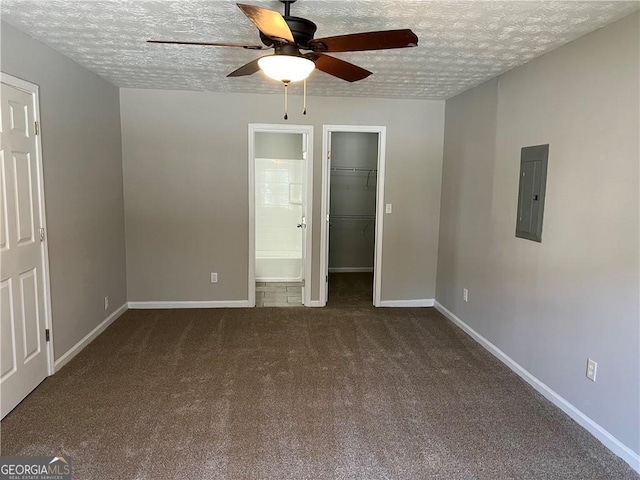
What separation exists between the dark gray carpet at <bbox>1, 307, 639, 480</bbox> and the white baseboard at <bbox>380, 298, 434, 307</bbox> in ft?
3.08

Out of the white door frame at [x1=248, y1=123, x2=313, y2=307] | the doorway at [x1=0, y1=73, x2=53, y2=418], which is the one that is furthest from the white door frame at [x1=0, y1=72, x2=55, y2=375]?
the white door frame at [x1=248, y1=123, x2=313, y2=307]

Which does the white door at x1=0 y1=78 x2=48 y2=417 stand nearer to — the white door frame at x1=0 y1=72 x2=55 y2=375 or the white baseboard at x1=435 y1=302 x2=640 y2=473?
the white door frame at x1=0 y1=72 x2=55 y2=375

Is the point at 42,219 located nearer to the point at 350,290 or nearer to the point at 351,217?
the point at 350,290

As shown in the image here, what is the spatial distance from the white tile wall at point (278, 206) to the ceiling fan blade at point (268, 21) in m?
4.24

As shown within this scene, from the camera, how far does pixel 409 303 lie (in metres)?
4.69

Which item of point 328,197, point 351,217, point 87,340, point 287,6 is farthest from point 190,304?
point 287,6

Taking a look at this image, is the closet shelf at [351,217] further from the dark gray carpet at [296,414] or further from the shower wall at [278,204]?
the dark gray carpet at [296,414]

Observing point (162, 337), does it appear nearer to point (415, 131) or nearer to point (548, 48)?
point (415, 131)

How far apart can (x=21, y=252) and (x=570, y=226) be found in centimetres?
339

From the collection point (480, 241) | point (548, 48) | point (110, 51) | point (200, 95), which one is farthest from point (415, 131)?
point (110, 51)

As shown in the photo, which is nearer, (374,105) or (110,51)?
(110,51)

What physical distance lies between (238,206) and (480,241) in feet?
→ 8.01

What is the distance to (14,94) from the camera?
2.42 metres

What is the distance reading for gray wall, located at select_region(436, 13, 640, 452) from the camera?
212cm
